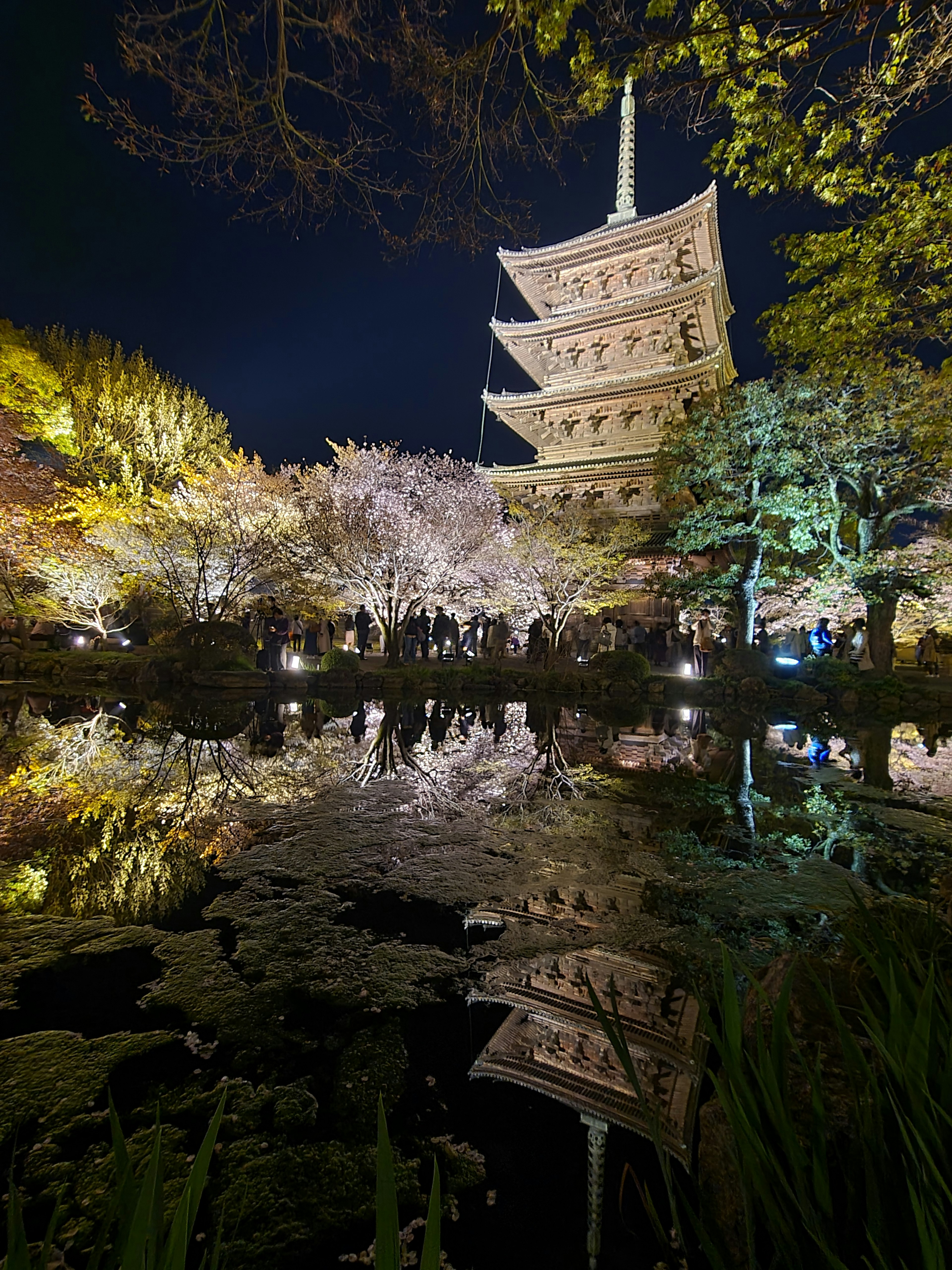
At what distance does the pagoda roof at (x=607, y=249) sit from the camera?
2053 centimetres

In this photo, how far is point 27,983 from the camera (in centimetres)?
210

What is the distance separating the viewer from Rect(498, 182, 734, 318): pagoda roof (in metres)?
20.5

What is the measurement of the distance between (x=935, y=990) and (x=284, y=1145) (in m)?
1.66

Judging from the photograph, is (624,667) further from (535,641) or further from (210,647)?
(210,647)

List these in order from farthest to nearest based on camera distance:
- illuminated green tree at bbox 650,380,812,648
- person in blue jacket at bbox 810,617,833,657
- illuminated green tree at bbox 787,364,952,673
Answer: person in blue jacket at bbox 810,617,833,657 → illuminated green tree at bbox 650,380,812,648 → illuminated green tree at bbox 787,364,952,673

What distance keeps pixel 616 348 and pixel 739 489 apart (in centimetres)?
1236

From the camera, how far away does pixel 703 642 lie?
62.9ft

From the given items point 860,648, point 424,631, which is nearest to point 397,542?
point 424,631

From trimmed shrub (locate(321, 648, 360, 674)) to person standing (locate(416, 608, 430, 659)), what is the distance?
3.52 m

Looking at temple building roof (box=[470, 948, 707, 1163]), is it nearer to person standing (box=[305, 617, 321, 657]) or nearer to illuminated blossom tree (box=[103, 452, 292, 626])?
illuminated blossom tree (box=[103, 452, 292, 626])

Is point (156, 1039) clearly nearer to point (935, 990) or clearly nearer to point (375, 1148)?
point (375, 1148)

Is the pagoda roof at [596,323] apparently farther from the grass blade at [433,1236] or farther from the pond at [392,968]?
the grass blade at [433,1236]

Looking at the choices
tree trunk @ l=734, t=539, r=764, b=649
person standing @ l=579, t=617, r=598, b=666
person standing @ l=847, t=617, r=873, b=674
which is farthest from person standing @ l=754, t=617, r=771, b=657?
person standing @ l=579, t=617, r=598, b=666

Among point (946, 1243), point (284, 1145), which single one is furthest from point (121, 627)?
point (946, 1243)
